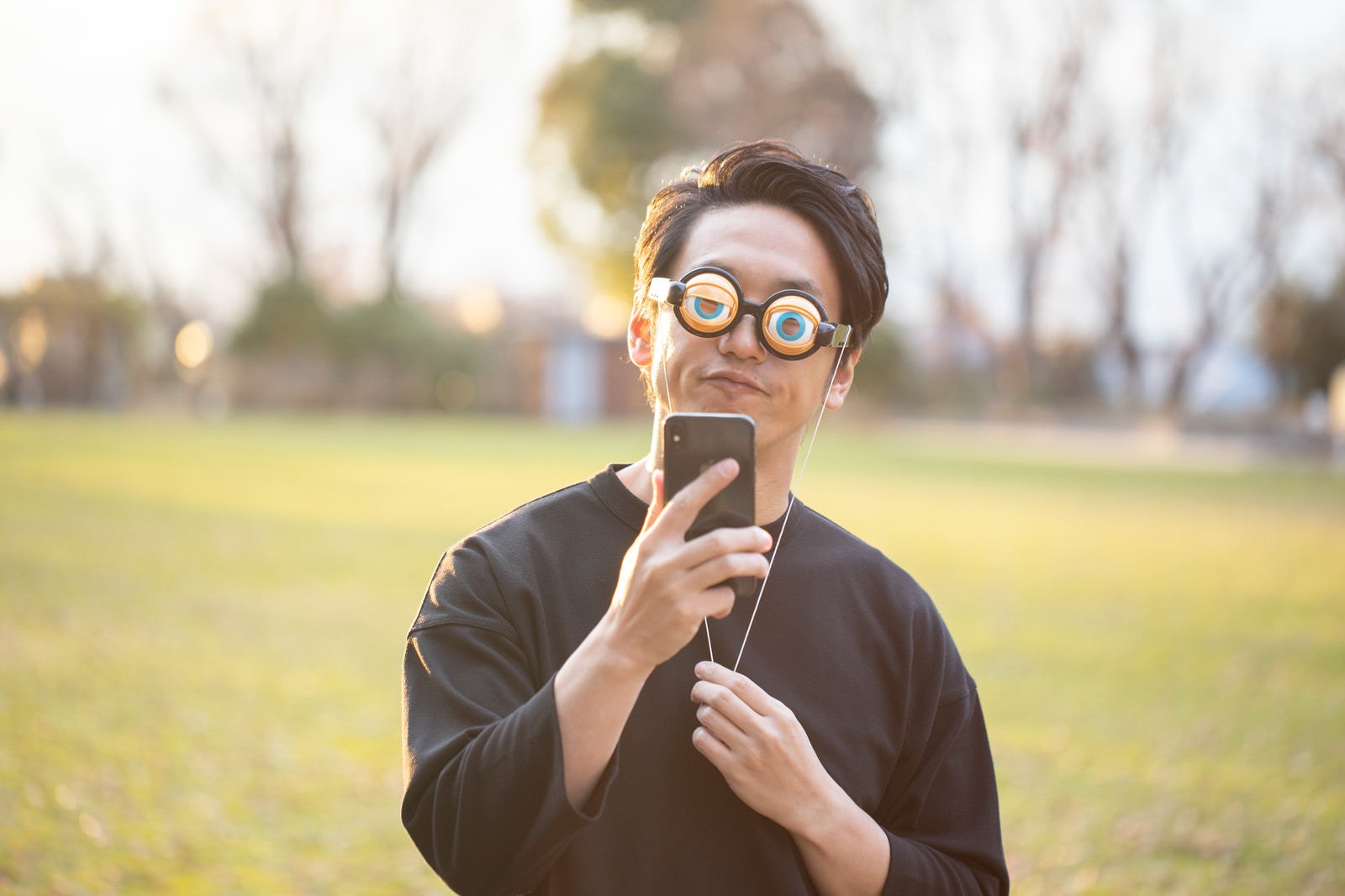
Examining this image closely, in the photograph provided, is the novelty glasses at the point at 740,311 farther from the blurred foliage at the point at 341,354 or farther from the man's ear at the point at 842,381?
the blurred foliage at the point at 341,354

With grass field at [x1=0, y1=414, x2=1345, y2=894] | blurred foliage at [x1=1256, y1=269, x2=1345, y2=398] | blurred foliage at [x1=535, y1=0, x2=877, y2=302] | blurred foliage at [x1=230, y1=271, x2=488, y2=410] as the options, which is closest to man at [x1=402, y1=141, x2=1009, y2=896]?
grass field at [x1=0, y1=414, x2=1345, y2=894]

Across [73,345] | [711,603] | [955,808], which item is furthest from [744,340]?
[73,345]

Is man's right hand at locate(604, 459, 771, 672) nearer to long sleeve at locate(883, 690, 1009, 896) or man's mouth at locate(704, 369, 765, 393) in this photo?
man's mouth at locate(704, 369, 765, 393)

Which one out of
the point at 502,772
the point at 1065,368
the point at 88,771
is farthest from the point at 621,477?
the point at 1065,368

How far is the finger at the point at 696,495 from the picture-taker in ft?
4.31

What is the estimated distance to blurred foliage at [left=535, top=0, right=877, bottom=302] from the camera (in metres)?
36.8

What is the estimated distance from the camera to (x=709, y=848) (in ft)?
5.34

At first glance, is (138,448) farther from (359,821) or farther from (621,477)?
(621,477)

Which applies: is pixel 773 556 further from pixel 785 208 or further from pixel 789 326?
pixel 785 208

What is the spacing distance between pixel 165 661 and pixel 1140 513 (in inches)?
562

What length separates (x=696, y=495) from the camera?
4.35ft

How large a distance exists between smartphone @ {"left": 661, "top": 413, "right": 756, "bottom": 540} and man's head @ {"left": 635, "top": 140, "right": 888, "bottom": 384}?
37 centimetres

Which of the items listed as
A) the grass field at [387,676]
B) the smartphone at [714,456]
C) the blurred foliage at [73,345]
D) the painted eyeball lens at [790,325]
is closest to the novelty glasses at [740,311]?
the painted eyeball lens at [790,325]

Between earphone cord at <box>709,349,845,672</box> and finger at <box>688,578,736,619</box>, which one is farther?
earphone cord at <box>709,349,845,672</box>
